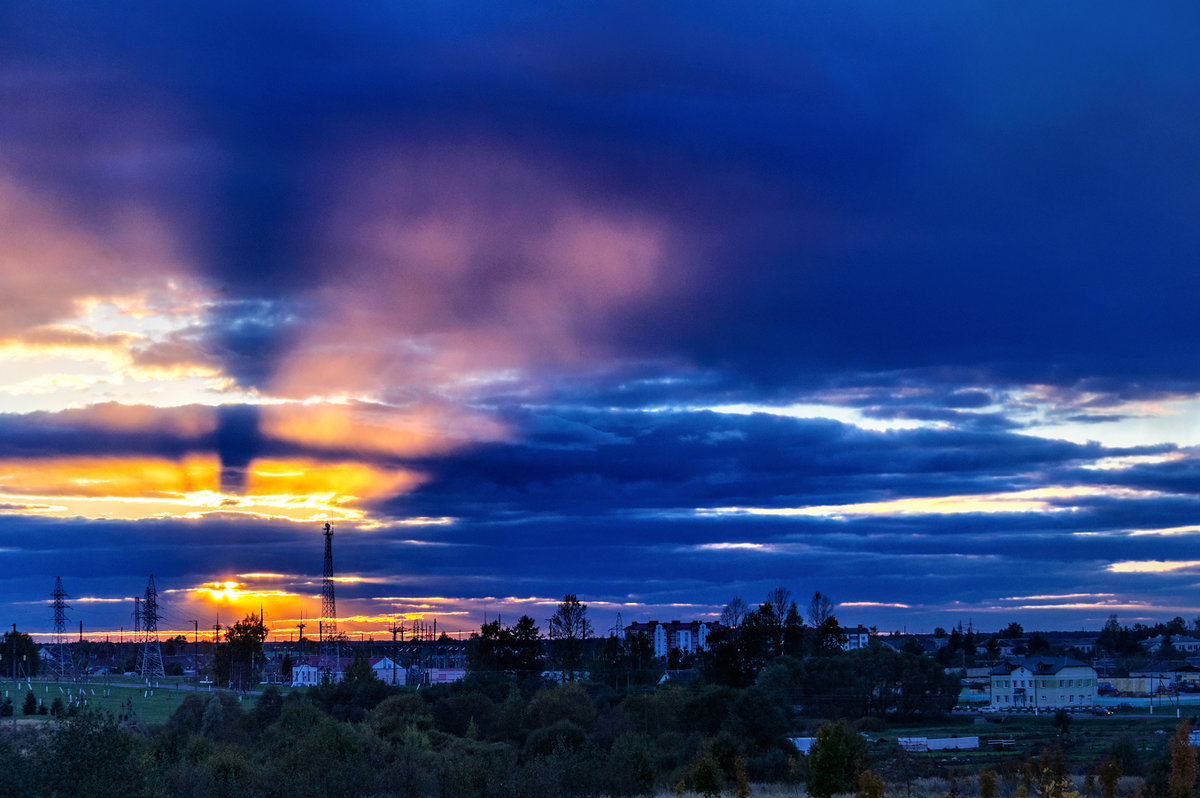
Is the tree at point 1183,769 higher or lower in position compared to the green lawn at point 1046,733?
higher

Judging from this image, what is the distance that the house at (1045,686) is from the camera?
139 metres

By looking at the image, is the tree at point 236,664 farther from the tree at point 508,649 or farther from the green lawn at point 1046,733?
the green lawn at point 1046,733

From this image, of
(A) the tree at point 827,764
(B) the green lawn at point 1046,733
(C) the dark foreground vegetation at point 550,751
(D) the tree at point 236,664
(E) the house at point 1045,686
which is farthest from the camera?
(D) the tree at point 236,664

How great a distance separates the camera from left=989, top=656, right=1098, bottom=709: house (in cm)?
13912

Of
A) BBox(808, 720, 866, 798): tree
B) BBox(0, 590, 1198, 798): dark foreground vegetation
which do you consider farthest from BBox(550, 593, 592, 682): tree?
BBox(808, 720, 866, 798): tree

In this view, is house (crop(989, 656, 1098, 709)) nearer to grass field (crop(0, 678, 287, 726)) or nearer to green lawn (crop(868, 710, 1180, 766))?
green lawn (crop(868, 710, 1180, 766))

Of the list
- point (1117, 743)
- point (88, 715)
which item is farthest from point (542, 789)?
point (1117, 743)

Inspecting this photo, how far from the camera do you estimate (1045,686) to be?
459ft

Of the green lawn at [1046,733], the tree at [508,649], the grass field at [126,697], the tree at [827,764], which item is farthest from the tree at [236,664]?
the tree at [827,764]

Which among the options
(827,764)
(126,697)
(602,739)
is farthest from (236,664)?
(827,764)

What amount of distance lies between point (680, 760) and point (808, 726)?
35.2 m

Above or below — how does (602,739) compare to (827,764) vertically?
below

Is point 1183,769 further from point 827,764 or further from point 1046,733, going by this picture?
point 1046,733

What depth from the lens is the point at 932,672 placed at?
129750mm
